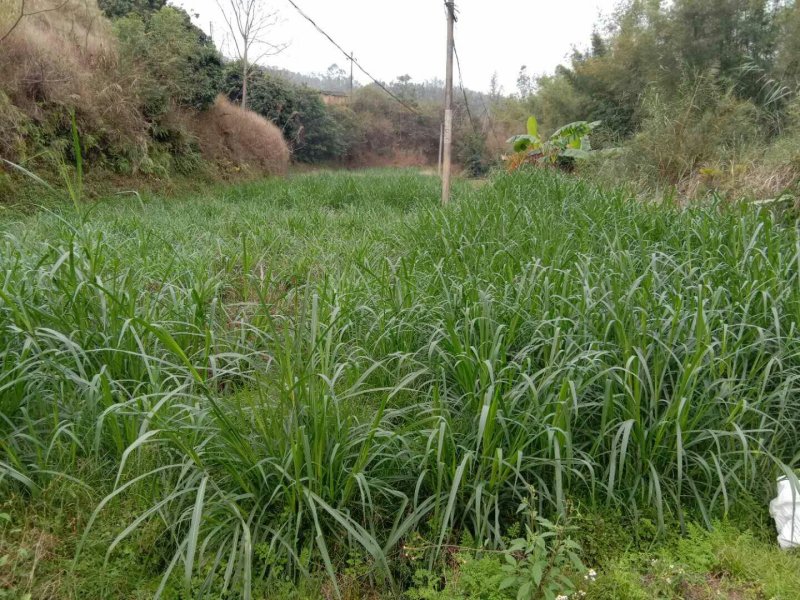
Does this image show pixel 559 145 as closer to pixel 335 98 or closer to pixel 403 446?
pixel 403 446

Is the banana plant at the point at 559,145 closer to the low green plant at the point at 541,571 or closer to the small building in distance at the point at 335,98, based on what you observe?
the low green plant at the point at 541,571

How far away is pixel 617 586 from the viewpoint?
1.64 metres

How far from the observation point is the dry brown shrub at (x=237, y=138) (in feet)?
44.9

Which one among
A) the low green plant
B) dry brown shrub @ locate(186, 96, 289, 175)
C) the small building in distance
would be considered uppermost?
the small building in distance

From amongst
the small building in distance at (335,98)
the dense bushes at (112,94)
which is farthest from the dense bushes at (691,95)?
the small building in distance at (335,98)

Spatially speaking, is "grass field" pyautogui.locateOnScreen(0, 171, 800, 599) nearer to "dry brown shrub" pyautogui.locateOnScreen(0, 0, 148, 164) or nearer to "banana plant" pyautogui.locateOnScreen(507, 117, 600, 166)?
"dry brown shrub" pyautogui.locateOnScreen(0, 0, 148, 164)

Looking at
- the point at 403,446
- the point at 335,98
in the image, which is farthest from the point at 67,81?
the point at 335,98

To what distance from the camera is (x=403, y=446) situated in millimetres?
2068

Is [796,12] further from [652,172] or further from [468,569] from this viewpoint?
[468,569]

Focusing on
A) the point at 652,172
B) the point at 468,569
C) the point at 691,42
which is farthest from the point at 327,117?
the point at 468,569

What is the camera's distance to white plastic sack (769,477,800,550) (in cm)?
183

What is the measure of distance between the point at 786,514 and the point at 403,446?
135 cm

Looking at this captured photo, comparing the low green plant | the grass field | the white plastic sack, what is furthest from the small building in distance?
the low green plant

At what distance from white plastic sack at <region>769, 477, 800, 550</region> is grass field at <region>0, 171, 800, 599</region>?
64 millimetres
